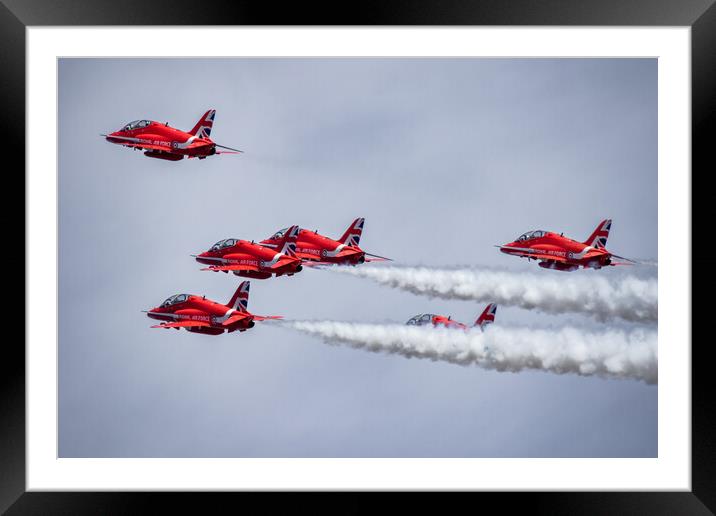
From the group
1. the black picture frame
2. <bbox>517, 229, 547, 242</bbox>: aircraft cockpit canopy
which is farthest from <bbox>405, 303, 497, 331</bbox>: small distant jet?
the black picture frame

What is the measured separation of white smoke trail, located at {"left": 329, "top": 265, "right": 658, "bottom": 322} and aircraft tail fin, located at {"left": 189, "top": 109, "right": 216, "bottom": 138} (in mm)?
4957

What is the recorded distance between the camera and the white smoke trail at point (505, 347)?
24469mm

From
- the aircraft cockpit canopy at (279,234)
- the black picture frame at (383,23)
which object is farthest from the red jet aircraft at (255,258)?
the black picture frame at (383,23)

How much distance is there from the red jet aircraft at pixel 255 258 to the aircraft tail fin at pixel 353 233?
193cm

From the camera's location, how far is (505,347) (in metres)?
25.9

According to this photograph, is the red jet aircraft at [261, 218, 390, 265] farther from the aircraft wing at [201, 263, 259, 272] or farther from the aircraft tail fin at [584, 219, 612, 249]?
the aircraft tail fin at [584, 219, 612, 249]

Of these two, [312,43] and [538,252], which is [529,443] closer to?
[538,252]

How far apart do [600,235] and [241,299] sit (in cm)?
920

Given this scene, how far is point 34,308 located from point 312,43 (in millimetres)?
6538

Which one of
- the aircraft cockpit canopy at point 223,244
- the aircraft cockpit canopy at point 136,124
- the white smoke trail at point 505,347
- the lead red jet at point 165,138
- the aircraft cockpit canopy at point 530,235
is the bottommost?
the white smoke trail at point 505,347

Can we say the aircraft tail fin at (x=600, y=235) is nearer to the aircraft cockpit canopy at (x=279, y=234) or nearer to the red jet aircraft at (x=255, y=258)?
the red jet aircraft at (x=255, y=258)

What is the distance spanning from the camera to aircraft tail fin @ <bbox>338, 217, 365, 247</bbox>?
2881 centimetres

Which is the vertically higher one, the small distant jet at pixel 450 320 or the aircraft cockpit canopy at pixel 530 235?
the aircraft cockpit canopy at pixel 530 235

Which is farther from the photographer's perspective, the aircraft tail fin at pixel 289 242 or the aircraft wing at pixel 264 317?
the aircraft tail fin at pixel 289 242
